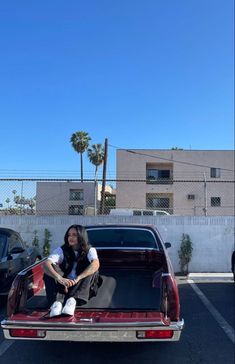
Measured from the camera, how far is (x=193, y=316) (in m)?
7.17

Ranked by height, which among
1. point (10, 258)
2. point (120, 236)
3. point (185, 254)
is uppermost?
point (120, 236)

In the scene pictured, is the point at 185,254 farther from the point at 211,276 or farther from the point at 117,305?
the point at 117,305

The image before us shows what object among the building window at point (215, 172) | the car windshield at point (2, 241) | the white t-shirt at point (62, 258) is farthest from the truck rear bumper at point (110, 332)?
the building window at point (215, 172)

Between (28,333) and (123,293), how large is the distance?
179 cm

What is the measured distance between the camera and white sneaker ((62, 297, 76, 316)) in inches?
180

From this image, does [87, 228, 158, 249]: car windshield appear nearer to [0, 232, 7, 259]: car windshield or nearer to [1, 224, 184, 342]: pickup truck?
[1, 224, 184, 342]: pickup truck

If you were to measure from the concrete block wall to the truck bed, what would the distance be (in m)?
6.80

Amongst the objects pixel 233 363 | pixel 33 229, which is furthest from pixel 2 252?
pixel 33 229

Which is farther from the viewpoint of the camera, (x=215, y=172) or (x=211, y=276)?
(x=215, y=172)

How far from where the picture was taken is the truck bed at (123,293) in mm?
5402

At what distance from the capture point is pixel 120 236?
24.0ft

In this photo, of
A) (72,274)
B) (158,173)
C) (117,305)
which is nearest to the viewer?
(72,274)

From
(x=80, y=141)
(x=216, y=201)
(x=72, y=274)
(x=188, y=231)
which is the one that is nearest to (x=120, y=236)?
(x=72, y=274)

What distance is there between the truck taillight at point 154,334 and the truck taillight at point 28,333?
952 millimetres
